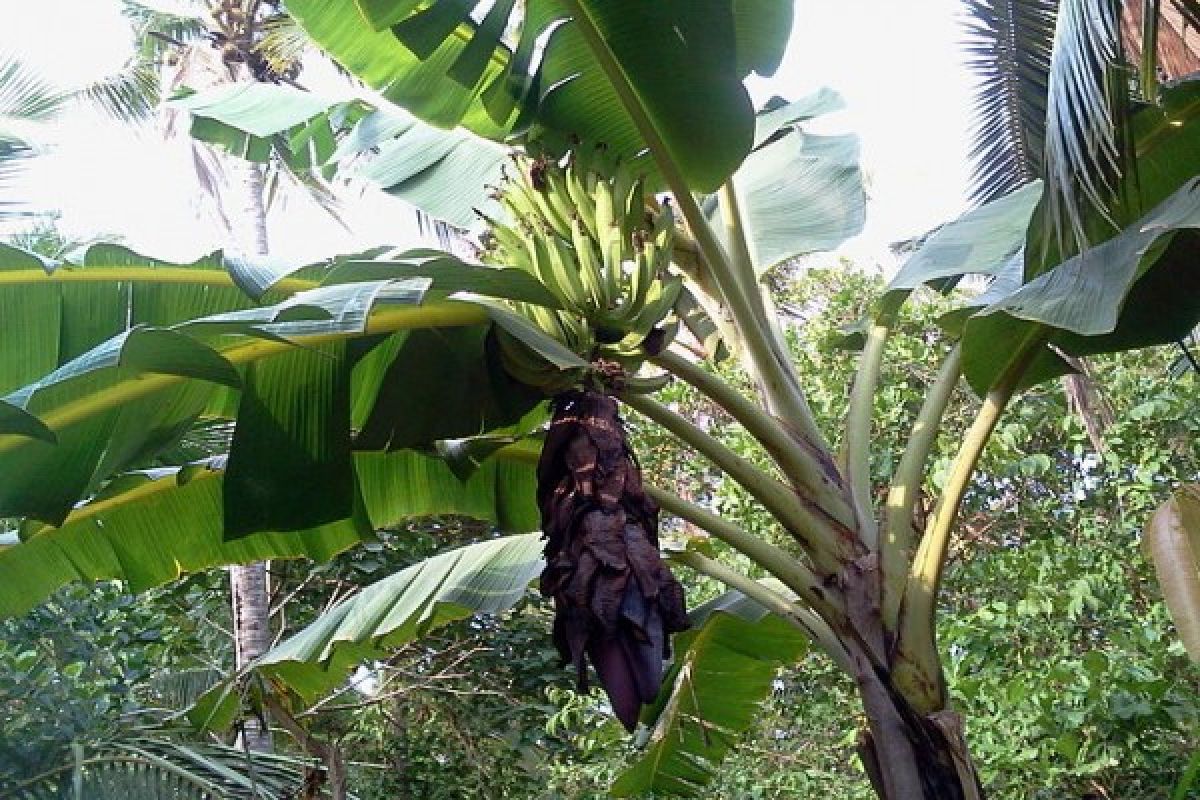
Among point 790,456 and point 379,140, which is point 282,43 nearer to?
point 379,140

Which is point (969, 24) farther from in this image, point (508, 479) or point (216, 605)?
point (216, 605)

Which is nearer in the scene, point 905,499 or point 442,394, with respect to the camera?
point 442,394

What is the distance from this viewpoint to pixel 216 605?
713 centimetres

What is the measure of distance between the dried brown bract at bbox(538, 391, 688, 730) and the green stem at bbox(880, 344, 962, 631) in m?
0.66

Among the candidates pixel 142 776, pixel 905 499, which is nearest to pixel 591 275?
pixel 905 499

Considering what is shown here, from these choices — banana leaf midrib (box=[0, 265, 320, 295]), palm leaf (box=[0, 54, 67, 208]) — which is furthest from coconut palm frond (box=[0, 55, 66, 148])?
banana leaf midrib (box=[0, 265, 320, 295])

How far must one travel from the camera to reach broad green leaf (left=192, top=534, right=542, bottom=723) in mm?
3186

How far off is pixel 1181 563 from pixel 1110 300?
0.47m

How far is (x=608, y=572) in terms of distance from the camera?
209 centimetres

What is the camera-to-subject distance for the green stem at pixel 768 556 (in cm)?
264

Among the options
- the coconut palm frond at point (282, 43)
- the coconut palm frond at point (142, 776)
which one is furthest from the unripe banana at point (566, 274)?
the coconut palm frond at point (282, 43)

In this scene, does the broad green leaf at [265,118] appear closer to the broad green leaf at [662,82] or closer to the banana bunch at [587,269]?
the broad green leaf at [662,82]

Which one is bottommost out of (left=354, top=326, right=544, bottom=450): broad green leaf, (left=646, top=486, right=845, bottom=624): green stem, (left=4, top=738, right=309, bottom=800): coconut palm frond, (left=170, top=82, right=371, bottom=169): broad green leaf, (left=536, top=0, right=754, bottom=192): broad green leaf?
(left=4, top=738, right=309, bottom=800): coconut palm frond

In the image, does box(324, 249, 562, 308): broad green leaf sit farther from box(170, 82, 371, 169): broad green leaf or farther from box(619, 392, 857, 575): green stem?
box(170, 82, 371, 169): broad green leaf
